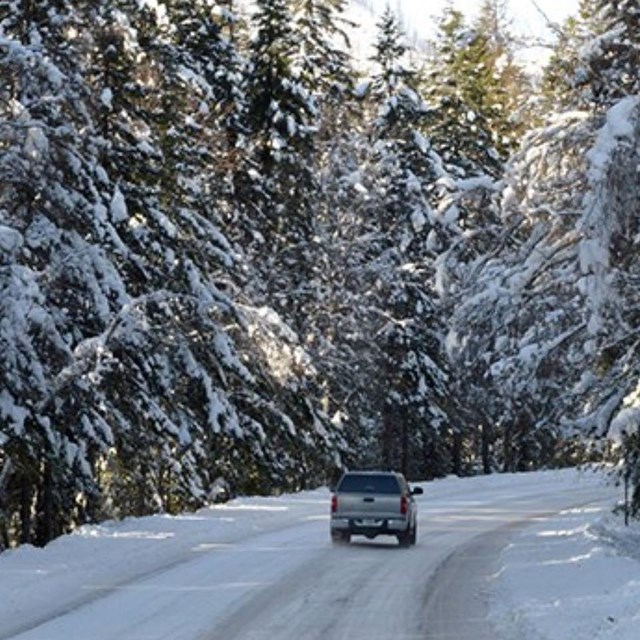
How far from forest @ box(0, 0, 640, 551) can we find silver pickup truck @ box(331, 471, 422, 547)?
10.8ft

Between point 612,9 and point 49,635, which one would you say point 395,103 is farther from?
point 49,635

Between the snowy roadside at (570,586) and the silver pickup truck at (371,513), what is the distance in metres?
2.35

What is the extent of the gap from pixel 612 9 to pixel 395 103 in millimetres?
29383

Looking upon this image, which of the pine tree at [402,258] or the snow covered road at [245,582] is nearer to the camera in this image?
the snow covered road at [245,582]

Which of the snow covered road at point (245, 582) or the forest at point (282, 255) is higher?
the forest at point (282, 255)

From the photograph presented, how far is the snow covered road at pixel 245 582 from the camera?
552 inches

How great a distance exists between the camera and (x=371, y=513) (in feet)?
84.1

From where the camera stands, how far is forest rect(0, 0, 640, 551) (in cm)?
1862

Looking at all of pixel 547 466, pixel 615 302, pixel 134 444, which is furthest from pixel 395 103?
pixel 615 302

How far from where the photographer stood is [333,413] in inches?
1708

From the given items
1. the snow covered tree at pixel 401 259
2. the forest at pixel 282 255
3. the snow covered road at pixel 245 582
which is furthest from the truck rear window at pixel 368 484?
the snow covered tree at pixel 401 259

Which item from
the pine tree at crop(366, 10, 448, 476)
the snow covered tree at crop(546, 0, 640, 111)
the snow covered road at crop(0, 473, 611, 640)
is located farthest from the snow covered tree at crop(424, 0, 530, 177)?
the snow covered tree at crop(546, 0, 640, 111)

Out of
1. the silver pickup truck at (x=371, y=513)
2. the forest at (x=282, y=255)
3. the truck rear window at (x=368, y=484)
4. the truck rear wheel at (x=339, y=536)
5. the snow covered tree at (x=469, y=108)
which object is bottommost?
the truck rear wheel at (x=339, y=536)

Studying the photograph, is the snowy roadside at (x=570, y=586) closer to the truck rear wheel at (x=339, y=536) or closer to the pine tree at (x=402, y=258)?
the truck rear wheel at (x=339, y=536)
